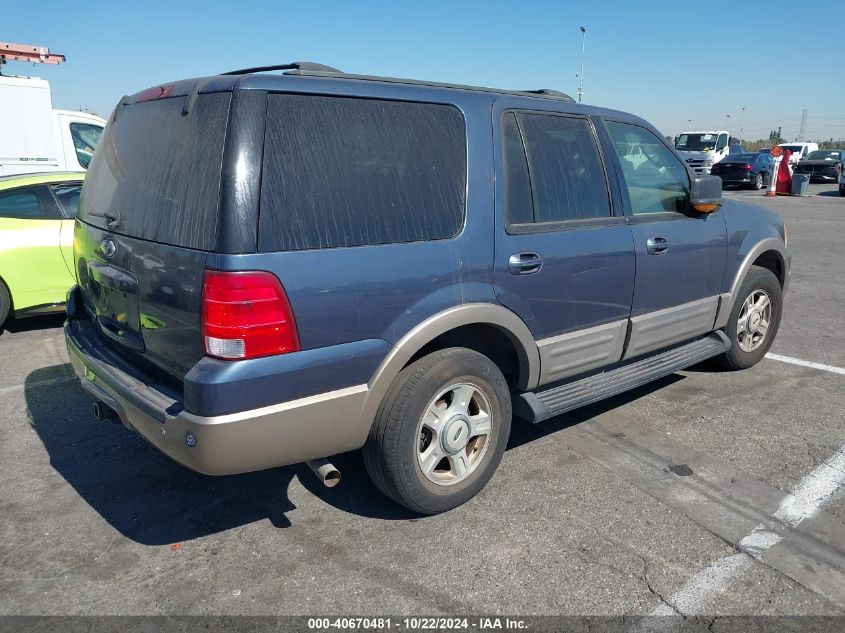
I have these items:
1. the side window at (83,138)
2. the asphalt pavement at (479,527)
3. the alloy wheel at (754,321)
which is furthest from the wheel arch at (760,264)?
the side window at (83,138)

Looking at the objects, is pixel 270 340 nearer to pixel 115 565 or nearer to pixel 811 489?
pixel 115 565

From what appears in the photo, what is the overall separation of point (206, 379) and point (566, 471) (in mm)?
2115

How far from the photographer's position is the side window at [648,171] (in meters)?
4.16

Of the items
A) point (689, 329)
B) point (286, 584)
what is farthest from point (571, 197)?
point (286, 584)

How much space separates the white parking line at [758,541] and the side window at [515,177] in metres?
1.81

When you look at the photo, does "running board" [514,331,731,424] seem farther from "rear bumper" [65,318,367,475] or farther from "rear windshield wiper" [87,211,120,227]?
"rear windshield wiper" [87,211,120,227]

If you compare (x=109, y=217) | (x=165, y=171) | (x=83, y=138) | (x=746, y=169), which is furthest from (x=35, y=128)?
(x=746, y=169)

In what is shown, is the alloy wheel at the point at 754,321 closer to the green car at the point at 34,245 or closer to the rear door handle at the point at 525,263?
the rear door handle at the point at 525,263

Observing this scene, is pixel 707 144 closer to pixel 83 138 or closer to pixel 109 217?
pixel 83 138

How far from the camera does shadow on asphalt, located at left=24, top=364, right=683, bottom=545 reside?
330 centimetres

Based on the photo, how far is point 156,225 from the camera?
9.57ft

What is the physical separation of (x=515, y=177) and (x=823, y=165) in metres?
31.1

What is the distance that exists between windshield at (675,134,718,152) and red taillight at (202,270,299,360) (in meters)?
28.3

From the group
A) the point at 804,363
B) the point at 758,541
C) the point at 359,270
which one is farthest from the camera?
the point at 804,363
